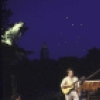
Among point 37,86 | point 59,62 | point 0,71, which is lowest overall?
point 0,71

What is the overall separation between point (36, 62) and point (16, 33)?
5113 millimetres

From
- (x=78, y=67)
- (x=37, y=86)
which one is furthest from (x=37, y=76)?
(x=78, y=67)

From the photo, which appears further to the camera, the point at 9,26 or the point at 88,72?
the point at 88,72

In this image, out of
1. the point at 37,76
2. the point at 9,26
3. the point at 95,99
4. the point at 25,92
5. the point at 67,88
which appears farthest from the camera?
the point at 37,76

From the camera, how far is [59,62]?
64.3 feet

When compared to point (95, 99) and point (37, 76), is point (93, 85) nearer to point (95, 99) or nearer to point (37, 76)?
point (95, 99)

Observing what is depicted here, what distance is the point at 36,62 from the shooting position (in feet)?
63.7

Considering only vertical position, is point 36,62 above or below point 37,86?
above

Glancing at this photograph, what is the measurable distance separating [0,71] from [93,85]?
5.96 meters

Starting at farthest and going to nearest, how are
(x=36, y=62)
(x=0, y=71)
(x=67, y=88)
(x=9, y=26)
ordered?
(x=36, y=62), (x=9, y=26), (x=67, y=88), (x=0, y=71)

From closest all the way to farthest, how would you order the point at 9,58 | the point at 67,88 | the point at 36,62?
the point at 67,88
the point at 9,58
the point at 36,62

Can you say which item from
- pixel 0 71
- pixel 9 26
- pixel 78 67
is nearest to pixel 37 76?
pixel 78 67

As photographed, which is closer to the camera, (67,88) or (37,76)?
(67,88)

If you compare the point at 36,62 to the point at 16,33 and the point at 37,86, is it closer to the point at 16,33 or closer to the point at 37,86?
the point at 37,86
